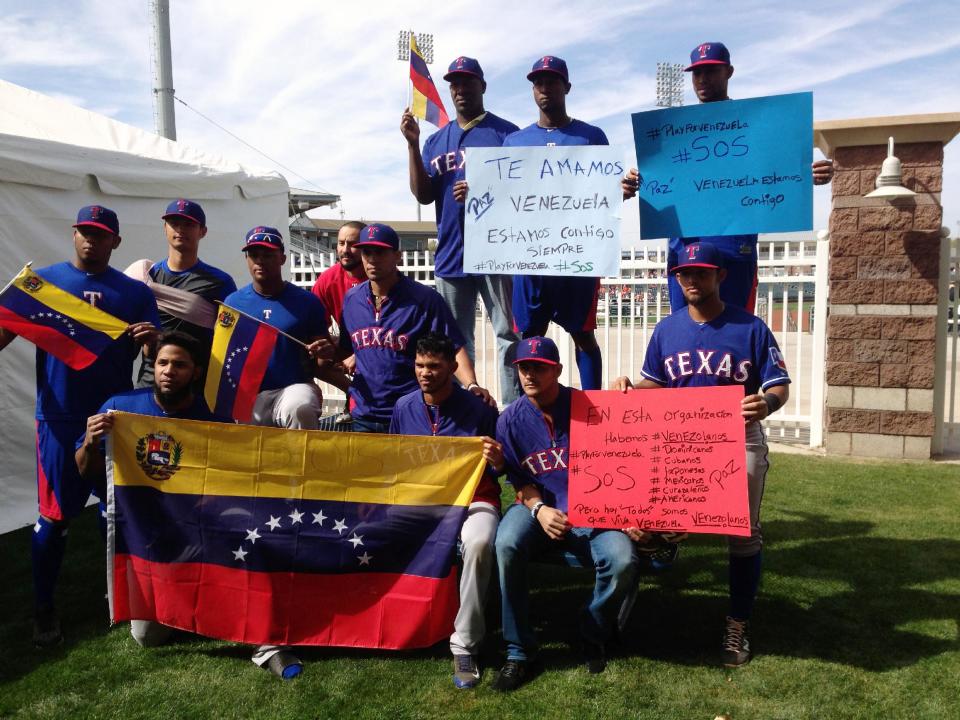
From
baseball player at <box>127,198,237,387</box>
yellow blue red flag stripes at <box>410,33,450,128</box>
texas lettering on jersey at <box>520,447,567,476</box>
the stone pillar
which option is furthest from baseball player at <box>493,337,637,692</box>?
the stone pillar

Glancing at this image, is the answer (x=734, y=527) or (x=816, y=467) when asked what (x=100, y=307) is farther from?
(x=816, y=467)

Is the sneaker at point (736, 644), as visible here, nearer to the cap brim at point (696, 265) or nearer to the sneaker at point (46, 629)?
the cap brim at point (696, 265)

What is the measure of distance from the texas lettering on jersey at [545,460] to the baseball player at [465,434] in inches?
6.2

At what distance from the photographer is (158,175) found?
7.14 m

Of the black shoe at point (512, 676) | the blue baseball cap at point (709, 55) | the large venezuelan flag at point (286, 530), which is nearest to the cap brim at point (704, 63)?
the blue baseball cap at point (709, 55)

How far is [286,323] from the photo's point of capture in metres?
4.39

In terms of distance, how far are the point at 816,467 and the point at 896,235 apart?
231 centimetres

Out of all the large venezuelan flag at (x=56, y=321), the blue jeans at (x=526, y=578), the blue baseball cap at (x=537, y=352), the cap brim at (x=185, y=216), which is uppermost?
the cap brim at (x=185, y=216)

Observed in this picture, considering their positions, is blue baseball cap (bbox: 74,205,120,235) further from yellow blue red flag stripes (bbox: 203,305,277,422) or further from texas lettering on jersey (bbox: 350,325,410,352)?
texas lettering on jersey (bbox: 350,325,410,352)

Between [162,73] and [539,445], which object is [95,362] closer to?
[539,445]

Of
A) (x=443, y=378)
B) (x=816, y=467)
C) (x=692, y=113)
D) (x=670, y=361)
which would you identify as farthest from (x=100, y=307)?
(x=816, y=467)

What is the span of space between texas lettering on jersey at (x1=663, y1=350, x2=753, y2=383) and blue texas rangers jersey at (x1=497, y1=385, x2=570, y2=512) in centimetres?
53

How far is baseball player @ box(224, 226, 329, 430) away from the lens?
4227mm

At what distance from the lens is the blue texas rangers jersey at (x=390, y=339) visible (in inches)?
169
